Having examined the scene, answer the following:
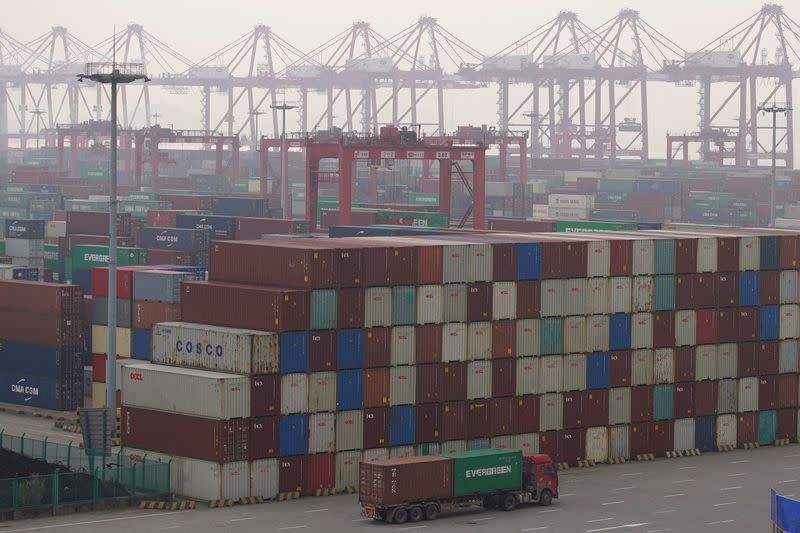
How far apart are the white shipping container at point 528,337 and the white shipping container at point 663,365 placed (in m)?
7.01

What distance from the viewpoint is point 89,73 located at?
220 ft

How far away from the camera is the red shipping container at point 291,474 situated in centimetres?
6256

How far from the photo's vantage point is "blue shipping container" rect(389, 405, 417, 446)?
65750mm

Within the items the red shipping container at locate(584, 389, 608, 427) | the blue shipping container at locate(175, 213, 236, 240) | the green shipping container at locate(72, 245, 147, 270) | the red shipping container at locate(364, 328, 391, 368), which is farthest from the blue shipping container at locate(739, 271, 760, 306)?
the blue shipping container at locate(175, 213, 236, 240)

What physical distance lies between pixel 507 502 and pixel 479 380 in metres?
8.31

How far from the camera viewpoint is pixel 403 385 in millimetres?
65875

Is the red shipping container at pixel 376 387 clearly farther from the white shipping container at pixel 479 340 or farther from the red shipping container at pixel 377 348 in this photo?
the white shipping container at pixel 479 340

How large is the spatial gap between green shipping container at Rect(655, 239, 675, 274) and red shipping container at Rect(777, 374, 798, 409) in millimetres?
9413

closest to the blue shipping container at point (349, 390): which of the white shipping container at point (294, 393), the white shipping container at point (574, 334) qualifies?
the white shipping container at point (294, 393)

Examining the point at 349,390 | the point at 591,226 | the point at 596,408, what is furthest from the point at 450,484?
the point at 591,226

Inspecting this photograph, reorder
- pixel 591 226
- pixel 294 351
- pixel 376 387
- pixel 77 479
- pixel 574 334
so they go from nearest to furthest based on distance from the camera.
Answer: pixel 77 479 → pixel 294 351 → pixel 376 387 → pixel 574 334 → pixel 591 226

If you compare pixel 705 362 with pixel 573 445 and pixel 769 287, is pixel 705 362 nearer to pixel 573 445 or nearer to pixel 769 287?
pixel 769 287

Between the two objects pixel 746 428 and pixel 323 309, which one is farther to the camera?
pixel 746 428

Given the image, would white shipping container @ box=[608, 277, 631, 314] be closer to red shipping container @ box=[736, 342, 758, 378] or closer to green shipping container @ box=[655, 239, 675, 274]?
green shipping container @ box=[655, 239, 675, 274]
